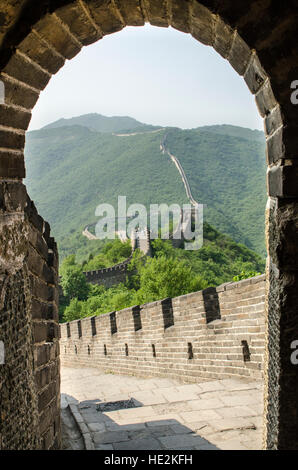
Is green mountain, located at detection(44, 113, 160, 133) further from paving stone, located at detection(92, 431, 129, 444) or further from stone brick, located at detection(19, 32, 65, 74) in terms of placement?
stone brick, located at detection(19, 32, 65, 74)

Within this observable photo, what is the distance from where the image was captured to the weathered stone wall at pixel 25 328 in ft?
7.11

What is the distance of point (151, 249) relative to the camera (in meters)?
52.2

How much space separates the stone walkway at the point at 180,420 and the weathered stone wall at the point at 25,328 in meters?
0.83

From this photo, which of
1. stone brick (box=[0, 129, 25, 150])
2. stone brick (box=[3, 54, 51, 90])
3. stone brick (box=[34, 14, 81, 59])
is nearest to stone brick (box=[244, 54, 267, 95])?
stone brick (box=[34, 14, 81, 59])

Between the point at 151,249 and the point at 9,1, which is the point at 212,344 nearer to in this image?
the point at 9,1

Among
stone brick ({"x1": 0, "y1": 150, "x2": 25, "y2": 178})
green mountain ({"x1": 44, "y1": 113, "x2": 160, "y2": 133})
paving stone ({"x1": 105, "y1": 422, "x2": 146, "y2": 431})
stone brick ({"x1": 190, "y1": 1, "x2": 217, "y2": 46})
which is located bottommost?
paving stone ({"x1": 105, "y1": 422, "x2": 146, "y2": 431})

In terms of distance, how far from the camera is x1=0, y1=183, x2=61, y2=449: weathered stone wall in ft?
7.11

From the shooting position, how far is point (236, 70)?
235cm

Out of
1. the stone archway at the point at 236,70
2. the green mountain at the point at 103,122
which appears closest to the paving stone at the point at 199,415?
the stone archway at the point at 236,70

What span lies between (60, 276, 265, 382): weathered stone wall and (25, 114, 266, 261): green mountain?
49438mm

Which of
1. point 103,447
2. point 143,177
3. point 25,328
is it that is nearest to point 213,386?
point 103,447

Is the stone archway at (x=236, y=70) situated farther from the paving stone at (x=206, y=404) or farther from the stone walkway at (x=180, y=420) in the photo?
the paving stone at (x=206, y=404)

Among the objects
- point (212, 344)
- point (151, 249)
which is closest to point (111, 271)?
point (151, 249)

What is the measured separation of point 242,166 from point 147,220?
88.0ft
